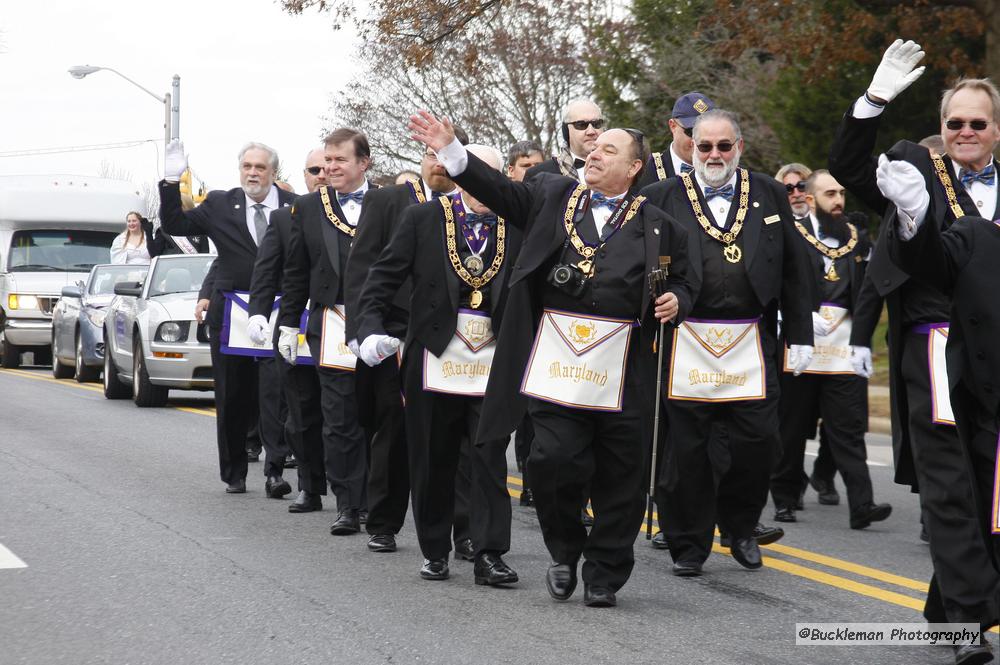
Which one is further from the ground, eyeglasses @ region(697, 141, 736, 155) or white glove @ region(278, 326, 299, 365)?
eyeglasses @ region(697, 141, 736, 155)

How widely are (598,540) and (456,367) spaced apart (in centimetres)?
106

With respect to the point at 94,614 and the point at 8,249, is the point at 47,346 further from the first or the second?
the point at 94,614

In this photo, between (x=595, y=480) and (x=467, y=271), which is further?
(x=467, y=271)

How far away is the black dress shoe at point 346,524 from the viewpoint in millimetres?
8133

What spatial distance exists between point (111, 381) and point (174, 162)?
784 cm

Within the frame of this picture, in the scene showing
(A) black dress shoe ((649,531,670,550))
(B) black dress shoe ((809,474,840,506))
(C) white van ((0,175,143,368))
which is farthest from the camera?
(C) white van ((0,175,143,368))

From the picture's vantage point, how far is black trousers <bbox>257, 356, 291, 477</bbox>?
9.80 meters

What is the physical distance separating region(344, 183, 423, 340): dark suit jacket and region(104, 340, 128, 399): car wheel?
32.1 feet

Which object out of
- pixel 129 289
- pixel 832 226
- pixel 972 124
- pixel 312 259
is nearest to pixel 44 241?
pixel 129 289

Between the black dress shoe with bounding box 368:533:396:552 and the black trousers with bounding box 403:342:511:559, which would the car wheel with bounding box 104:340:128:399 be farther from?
the black trousers with bounding box 403:342:511:559

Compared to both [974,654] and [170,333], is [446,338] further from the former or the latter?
[170,333]

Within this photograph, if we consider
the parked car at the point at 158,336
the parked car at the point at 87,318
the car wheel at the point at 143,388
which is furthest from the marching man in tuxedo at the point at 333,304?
Result: the parked car at the point at 87,318

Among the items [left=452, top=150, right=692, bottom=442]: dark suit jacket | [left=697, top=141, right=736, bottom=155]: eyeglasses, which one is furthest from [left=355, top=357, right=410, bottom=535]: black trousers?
[left=697, top=141, right=736, bottom=155]: eyeglasses

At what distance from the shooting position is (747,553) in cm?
737
